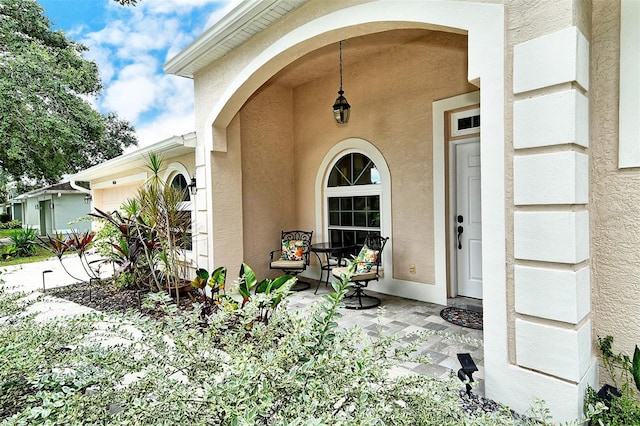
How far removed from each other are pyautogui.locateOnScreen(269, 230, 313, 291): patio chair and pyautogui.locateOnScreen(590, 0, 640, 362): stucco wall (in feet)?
13.7

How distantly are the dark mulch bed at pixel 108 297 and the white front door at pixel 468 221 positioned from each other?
3.95 meters

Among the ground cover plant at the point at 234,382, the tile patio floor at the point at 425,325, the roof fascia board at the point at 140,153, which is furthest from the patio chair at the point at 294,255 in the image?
the ground cover plant at the point at 234,382

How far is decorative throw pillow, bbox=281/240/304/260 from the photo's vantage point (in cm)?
613

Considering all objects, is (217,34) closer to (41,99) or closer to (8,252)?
(41,99)

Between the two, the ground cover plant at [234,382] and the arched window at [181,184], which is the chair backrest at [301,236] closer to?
the arched window at [181,184]

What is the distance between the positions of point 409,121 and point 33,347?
16.1ft

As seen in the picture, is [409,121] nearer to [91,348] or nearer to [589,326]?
[589,326]

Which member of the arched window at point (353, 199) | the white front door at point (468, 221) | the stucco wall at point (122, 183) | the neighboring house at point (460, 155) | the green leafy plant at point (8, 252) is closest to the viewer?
the neighboring house at point (460, 155)

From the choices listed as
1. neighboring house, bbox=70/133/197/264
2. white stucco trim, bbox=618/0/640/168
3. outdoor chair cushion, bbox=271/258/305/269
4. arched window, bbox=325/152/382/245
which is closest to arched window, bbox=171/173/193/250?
neighboring house, bbox=70/133/197/264

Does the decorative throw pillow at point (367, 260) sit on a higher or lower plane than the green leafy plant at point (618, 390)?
higher

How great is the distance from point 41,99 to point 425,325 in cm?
1223

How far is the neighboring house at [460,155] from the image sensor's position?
2.21 m

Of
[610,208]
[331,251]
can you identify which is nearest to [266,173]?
[331,251]

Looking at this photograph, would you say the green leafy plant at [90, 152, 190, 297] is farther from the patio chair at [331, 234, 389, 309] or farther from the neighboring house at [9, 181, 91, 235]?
the neighboring house at [9, 181, 91, 235]
